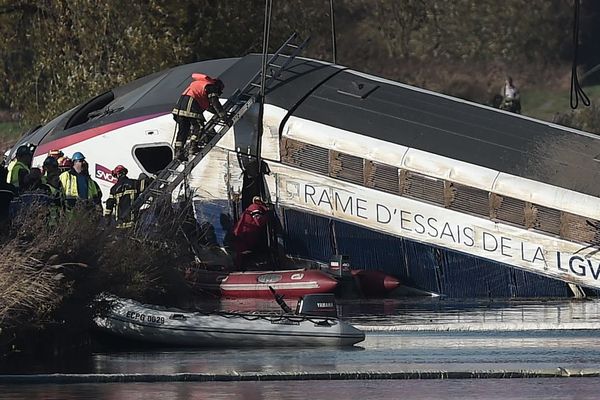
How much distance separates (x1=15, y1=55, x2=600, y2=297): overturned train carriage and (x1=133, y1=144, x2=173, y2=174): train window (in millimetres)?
23

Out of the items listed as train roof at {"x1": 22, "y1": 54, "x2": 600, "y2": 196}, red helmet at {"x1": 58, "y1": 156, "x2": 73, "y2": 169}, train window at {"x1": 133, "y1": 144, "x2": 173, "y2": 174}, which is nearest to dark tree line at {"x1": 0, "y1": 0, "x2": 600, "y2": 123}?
train roof at {"x1": 22, "y1": 54, "x2": 600, "y2": 196}

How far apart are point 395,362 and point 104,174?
38.5ft

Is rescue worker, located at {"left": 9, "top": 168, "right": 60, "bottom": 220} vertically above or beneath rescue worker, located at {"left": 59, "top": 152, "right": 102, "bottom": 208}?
beneath

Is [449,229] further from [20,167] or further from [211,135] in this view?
[20,167]

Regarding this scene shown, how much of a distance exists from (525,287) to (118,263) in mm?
7307

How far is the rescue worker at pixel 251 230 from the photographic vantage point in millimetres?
26453

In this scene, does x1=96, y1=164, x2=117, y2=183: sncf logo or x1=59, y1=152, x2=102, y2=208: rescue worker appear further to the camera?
x1=96, y1=164, x2=117, y2=183: sncf logo

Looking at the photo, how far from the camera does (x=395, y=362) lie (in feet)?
56.9

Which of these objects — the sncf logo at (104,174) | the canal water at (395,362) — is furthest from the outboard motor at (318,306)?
the sncf logo at (104,174)

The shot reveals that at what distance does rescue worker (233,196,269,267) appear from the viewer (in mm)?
26453

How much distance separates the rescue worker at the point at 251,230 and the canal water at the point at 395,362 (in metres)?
3.62

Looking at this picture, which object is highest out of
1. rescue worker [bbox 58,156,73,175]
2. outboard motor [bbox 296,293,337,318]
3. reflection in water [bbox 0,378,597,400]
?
rescue worker [bbox 58,156,73,175]

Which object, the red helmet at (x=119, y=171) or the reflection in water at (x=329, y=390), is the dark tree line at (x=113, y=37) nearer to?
the red helmet at (x=119, y=171)

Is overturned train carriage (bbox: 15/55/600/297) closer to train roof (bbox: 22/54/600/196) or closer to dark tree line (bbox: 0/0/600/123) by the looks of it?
train roof (bbox: 22/54/600/196)
